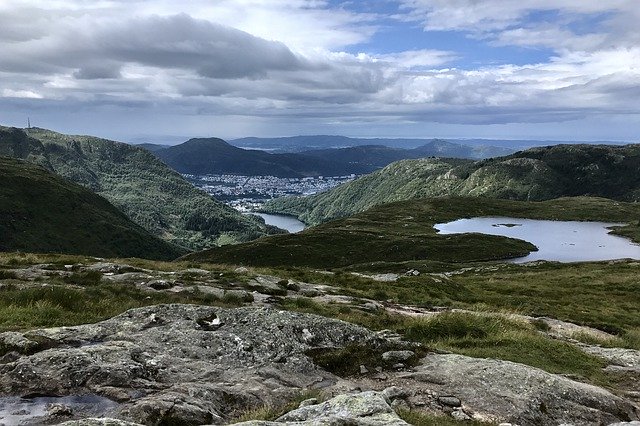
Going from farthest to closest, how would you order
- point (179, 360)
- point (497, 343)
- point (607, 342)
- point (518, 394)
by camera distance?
point (607, 342) < point (497, 343) < point (179, 360) < point (518, 394)

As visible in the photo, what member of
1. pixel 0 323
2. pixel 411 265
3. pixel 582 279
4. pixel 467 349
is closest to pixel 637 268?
pixel 582 279

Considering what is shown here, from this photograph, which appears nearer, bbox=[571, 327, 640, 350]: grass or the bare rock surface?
the bare rock surface

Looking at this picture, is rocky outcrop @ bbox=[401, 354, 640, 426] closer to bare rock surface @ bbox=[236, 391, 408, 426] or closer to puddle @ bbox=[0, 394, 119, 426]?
bare rock surface @ bbox=[236, 391, 408, 426]

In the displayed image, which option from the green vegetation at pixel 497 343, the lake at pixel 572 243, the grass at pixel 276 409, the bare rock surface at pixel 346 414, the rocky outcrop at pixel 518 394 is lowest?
the lake at pixel 572 243

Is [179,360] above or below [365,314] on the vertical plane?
above

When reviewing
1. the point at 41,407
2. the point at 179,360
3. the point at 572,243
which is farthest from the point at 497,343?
the point at 572,243

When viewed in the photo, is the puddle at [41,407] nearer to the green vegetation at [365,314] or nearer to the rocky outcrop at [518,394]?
the green vegetation at [365,314]

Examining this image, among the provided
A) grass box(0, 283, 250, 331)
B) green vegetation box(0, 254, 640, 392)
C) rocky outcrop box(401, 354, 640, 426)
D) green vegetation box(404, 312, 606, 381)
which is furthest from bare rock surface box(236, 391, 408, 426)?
grass box(0, 283, 250, 331)

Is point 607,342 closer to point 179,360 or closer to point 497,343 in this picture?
point 497,343

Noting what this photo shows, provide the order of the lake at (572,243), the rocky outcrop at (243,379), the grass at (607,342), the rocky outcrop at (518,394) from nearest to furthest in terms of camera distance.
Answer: the rocky outcrop at (243,379) < the rocky outcrop at (518,394) < the grass at (607,342) < the lake at (572,243)

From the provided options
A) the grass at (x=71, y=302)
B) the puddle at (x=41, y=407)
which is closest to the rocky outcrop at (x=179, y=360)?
the puddle at (x=41, y=407)

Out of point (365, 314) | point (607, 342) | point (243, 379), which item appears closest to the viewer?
point (243, 379)
